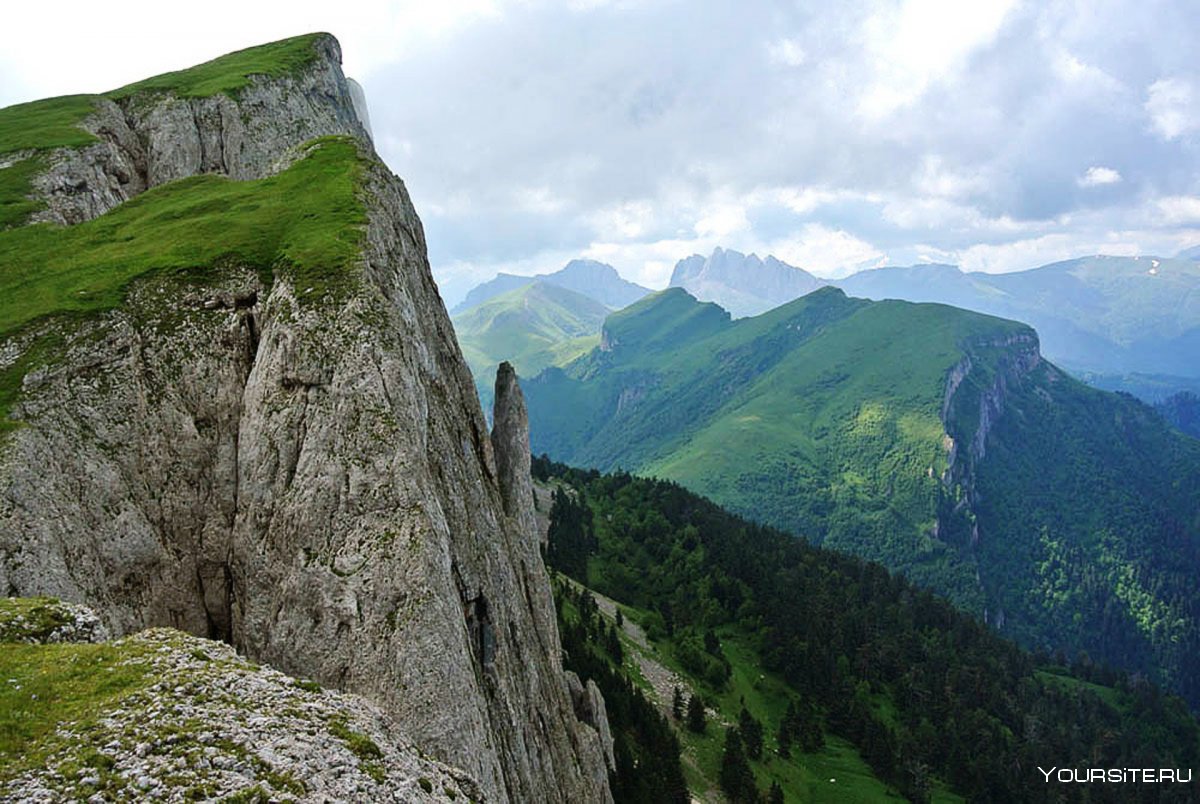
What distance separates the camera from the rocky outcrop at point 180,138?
5300cm

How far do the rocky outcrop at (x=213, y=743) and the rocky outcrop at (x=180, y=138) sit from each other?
4266 centimetres

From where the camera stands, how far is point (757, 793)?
3061 inches

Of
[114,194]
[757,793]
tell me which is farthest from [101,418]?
[757,793]

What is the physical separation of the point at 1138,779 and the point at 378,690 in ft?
550

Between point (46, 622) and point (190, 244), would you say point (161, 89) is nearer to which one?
point (190, 244)

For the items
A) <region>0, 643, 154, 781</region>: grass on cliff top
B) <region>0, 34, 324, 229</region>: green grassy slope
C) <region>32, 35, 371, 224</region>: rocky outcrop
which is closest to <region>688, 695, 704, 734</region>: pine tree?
<region>32, 35, 371, 224</region>: rocky outcrop

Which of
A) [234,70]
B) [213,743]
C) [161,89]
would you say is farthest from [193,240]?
[234,70]

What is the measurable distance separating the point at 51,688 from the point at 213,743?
15.2 feet

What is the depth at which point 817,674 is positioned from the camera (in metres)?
120

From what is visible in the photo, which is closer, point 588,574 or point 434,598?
point 434,598

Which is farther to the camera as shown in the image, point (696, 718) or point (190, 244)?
point (696, 718)

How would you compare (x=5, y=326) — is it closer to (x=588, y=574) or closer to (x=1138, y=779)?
(x=588, y=574)

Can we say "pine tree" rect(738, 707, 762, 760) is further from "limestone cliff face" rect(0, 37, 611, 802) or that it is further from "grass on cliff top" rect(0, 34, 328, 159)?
"grass on cliff top" rect(0, 34, 328, 159)

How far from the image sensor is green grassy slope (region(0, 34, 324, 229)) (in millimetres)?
47594
